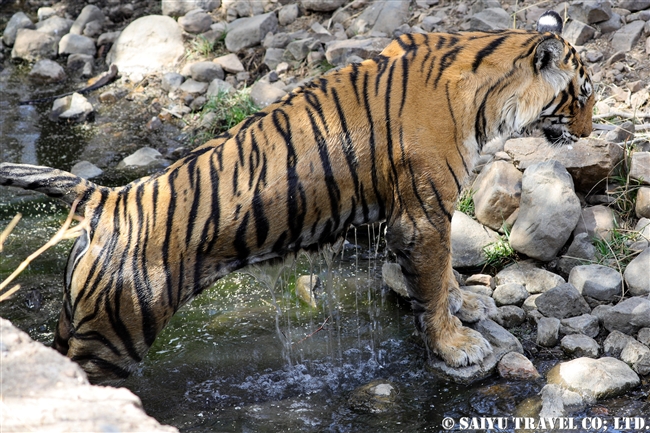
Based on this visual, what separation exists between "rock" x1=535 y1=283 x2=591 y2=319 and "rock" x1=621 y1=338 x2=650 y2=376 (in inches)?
14.4

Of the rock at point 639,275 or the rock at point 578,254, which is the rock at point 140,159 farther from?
the rock at point 639,275

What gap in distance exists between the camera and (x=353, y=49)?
6414 millimetres

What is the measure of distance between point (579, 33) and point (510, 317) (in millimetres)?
2815

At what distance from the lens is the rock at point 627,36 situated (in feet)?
18.9

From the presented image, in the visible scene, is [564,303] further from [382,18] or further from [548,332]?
[382,18]

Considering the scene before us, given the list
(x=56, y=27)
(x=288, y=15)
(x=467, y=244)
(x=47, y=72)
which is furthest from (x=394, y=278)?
(x=56, y=27)

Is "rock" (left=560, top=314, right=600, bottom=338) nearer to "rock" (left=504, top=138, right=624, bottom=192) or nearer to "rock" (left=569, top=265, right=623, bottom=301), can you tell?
"rock" (left=569, top=265, right=623, bottom=301)

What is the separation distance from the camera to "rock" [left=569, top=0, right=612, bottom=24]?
233 inches

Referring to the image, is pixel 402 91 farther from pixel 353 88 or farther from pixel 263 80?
pixel 263 80

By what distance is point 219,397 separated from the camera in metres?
3.84

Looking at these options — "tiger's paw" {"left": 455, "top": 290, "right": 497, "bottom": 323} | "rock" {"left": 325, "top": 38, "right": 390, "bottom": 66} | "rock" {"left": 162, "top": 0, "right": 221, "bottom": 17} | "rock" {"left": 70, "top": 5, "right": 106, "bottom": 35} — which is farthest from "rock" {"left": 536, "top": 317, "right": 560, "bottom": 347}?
"rock" {"left": 70, "top": 5, "right": 106, "bottom": 35}

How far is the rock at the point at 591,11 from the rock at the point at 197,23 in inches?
142

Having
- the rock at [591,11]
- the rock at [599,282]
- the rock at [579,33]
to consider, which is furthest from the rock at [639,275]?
the rock at [591,11]

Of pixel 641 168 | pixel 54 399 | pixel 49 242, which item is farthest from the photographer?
pixel 641 168
